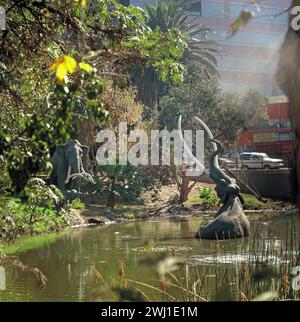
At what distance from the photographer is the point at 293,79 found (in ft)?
7.19

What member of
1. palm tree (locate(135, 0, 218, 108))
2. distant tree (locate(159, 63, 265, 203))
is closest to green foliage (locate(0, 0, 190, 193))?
distant tree (locate(159, 63, 265, 203))

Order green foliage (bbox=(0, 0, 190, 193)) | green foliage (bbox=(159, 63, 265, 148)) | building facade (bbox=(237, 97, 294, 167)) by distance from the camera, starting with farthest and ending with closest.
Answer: building facade (bbox=(237, 97, 294, 167))
green foliage (bbox=(159, 63, 265, 148))
green foliage (bbox=(0, 0, 190, 193))

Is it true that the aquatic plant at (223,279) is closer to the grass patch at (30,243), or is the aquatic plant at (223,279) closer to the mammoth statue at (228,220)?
the mammoth statue at (228,220)

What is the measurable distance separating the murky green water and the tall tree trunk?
3066 millimetres

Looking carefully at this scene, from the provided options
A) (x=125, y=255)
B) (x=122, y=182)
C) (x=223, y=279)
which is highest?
(x=122, y=182)

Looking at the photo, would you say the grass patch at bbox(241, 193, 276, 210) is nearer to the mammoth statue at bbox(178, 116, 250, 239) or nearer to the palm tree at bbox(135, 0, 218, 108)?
the mammoth statue at bbox(178, 116, 250, 239)

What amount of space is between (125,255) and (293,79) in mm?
10182

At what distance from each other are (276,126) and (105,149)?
14191mm

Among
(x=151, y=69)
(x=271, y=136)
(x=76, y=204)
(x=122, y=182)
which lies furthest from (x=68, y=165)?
(x=151, y=69)

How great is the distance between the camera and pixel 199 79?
3591 cm

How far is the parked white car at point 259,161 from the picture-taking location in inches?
1299

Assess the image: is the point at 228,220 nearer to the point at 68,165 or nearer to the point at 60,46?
the point at 68,165

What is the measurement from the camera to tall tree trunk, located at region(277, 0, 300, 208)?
7.02 feet
